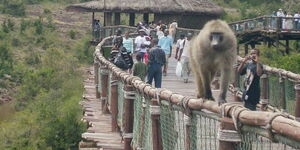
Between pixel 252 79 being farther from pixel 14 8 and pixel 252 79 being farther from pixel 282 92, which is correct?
pixel 14 8

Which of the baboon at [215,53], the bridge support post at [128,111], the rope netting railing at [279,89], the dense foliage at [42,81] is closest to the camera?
the baboon at [215,53]

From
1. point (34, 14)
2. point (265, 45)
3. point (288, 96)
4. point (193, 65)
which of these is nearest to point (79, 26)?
point (34, 14)

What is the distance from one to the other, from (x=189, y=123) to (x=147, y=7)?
2862 cm

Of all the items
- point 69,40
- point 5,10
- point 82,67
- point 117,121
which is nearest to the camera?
point 117,121

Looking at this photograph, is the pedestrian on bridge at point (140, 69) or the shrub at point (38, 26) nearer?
the pedestrian on bridge at point (140, 69)

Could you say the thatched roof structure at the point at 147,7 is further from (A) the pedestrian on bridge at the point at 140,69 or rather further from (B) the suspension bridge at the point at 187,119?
(A) the pedestrian on bridge at the point at 140,69

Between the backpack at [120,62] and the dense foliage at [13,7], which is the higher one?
the dense foliage at [13,7]

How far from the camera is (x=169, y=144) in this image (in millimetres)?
6648

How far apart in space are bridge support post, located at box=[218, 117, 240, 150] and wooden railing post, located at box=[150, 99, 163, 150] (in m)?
2.17

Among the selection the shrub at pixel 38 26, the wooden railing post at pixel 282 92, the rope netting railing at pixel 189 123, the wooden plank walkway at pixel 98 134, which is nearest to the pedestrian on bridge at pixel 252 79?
the wooden railing post at pixel 282 92

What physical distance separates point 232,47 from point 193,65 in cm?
70

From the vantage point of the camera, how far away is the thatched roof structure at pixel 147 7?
33.5 meters

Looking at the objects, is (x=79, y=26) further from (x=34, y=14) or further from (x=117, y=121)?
(x=117, y=121)

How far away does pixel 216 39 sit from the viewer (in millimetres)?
6602
